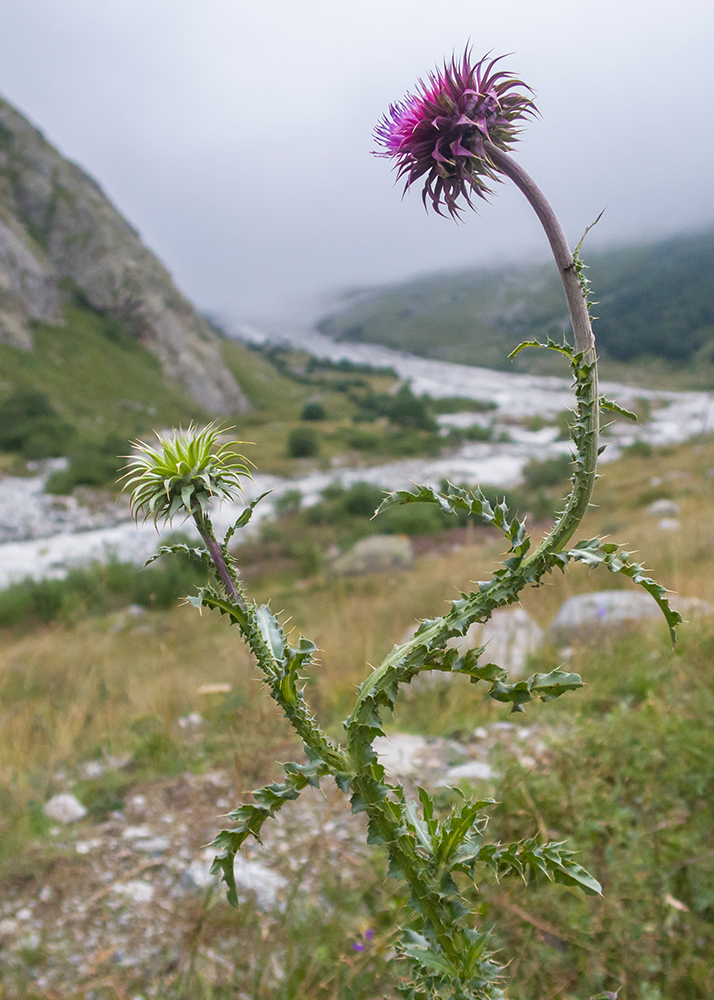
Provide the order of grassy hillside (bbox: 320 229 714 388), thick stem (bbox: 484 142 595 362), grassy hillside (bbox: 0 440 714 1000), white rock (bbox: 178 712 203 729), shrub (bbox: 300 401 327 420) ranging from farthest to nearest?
grassy hillside (bbox: 320 229 714 388), shrub (bbox: 300 401 327 420), white rock (bbox: 178 712 203 729), grassy hillside (bbox: 0 440 714 1000), thick stem (bbox: 484 142 595 362)

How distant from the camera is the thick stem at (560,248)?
3.82 feet

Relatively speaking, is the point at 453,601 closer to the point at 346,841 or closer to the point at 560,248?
the point at 560,248

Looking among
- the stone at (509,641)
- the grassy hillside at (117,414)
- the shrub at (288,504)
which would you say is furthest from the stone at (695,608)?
the grassy hillside at (117,414)

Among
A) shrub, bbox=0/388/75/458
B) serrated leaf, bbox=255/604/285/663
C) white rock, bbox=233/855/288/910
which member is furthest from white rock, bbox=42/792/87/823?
shrub, bbox=0/388/75/458

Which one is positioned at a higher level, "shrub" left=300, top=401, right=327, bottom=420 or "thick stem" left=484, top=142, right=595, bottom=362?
"shrub" left=300, top=401, right=327, bottom=420

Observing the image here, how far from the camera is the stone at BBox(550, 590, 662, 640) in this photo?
6.12 meters

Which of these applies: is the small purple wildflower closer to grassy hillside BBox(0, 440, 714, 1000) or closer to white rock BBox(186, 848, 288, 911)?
grassy hillside BBox(0, 440, 714, 1000)

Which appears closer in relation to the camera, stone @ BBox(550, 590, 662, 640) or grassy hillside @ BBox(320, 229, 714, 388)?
stone @ BBox(550, 590, 662, 640)

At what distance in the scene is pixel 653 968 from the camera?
94.0 inches

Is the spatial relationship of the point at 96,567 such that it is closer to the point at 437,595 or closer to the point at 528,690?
the point at 437,595

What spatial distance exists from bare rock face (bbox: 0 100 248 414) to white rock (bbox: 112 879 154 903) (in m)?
58.0

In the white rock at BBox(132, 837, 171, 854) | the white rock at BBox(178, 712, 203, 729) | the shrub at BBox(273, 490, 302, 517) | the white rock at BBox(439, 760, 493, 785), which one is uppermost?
the white rock at BBox(439, 760, 493, 785)

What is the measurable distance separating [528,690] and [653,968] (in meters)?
1.91

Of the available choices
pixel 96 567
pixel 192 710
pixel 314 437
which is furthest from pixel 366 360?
pixel 192 710
